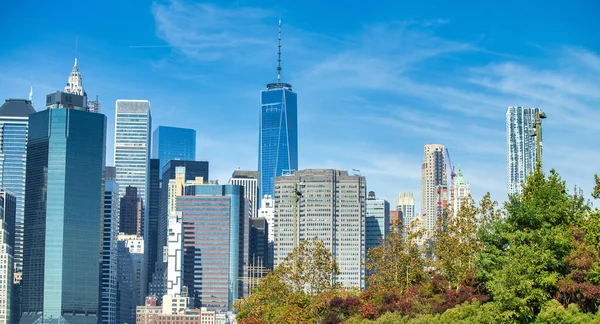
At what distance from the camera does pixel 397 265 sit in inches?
2763

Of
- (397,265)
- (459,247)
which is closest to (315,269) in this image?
(397,265)

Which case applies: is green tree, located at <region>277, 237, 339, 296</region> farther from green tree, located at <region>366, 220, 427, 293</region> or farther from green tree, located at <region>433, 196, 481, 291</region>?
green tree, located at <region>433, 196, 481, 291</region>

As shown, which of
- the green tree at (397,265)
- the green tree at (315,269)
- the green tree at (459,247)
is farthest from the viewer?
the green tree at (315,269)

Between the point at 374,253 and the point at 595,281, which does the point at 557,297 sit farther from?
the point at 374,253

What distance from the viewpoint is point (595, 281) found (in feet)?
155

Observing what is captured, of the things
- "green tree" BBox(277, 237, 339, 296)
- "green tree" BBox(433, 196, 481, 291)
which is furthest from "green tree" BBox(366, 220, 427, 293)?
"green tree" BBox(433, 196, 481, 291)

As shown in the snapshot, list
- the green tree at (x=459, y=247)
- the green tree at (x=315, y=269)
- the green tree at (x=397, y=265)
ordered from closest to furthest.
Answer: the green tree at (x=459, y=247), the green tree at (x=397, y=265), the green tree at (x=315, y=269)

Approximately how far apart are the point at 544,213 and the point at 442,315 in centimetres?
871

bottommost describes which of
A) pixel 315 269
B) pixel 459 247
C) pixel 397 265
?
pixel 315 269

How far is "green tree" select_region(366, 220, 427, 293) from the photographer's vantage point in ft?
228

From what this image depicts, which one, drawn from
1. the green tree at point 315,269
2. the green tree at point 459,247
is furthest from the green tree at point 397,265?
the green tree at point 459,247

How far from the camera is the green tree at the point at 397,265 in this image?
6950cm

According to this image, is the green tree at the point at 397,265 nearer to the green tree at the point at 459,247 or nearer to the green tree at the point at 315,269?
the green tree at the point at 315,269

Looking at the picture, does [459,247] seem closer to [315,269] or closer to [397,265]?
[397,265]
